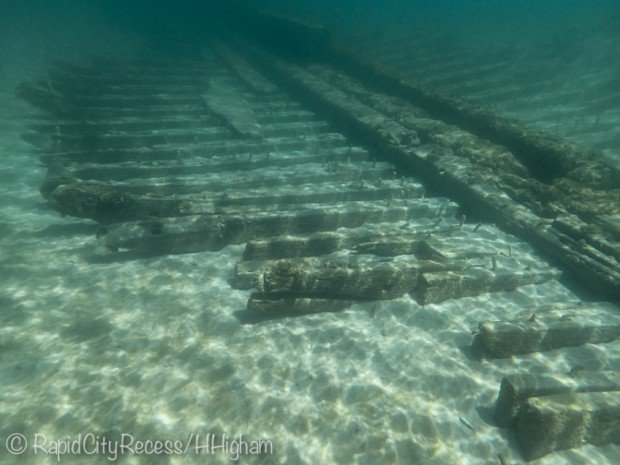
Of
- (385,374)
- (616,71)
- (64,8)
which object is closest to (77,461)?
(385,374)

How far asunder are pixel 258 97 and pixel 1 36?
36019mm

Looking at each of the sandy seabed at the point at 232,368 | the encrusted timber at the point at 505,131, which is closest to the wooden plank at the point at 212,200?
the sandy seabed at the point at 232,368

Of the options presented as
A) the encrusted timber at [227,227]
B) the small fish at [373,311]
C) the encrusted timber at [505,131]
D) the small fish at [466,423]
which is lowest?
the small fish at [466,423]

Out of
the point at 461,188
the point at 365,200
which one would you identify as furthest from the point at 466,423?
the point at 461,188

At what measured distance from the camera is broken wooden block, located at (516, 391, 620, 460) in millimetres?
4523

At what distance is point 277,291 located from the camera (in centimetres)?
657

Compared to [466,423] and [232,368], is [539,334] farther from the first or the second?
[232,368]

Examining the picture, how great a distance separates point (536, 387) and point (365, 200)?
6.72 meters

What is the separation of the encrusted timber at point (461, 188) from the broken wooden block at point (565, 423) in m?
3.30

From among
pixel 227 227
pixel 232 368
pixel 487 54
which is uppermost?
pixel 487 54

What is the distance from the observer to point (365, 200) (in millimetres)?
10766

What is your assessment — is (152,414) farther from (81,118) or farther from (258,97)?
(258,97)

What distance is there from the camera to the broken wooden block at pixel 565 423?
14.8 feet

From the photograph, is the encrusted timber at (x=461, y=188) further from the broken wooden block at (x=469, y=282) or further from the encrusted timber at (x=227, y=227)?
the encrusted timber at (x=227, y=227)
